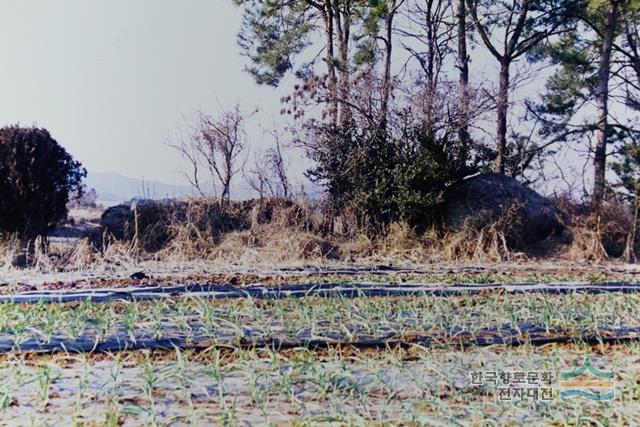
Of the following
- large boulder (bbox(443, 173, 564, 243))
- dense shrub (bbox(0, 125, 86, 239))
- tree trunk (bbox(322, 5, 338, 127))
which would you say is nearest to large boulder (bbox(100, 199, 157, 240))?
dense shrub (bbox(0, 125, 86, 239))

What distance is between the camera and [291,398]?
239 cm

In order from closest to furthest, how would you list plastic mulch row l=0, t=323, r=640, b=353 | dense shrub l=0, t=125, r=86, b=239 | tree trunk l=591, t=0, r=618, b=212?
plastic mulch row l=0, t=323, r=640, b=353 → dense shrub l=0, t=125, r=86, b=239 → tree trunk l=591, t=0, r=618, b=212

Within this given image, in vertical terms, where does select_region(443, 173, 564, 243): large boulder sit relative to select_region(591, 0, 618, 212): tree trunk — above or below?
below

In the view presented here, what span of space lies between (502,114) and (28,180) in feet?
29.4

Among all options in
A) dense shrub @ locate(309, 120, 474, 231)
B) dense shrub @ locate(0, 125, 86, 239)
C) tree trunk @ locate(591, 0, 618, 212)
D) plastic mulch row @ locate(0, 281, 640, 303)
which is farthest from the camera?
tree trunk @ locate(591, 0, 618, 212)

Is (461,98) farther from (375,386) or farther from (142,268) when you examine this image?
(375,386)

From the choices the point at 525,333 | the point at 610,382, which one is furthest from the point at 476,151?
the point at 610,382

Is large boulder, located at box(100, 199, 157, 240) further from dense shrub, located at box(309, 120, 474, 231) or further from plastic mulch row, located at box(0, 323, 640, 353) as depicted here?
plastic mulch row, located at box(0, 323, 640, 353)

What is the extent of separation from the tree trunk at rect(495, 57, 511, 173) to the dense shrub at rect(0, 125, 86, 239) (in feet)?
27.3

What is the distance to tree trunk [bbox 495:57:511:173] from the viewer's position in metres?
11.3

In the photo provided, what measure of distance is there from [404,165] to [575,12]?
6.42 m
